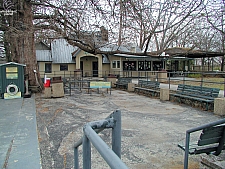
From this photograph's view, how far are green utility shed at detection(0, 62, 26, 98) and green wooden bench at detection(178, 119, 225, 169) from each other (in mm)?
8994

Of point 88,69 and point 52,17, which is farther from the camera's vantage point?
point 88,69

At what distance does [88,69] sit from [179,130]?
2399cm

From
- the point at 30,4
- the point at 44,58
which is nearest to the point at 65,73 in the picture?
the point at 44,58

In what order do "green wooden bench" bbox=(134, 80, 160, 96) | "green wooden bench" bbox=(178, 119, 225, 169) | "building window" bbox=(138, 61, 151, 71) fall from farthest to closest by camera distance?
1. "building window" bbox=(138, 61, 151, 71)
2. "green wooden bench" bbox=(134, 80, 160, 96)
3. "green wooden bench" bbox=(178, 119, 225, 169)

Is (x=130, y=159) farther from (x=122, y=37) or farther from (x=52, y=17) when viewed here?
(x=52, y=17)

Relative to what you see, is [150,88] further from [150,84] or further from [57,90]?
[57,90]

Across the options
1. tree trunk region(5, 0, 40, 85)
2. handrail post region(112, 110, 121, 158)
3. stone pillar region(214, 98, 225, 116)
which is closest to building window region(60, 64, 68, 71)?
tree trunk region(5, 0, 40, 85)

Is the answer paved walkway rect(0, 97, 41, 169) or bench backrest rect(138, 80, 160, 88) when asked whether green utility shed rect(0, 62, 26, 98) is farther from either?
bench backrest rect(138, 80, 160, 88)

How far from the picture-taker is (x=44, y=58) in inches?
1029

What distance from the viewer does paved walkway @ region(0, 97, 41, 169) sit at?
302cm

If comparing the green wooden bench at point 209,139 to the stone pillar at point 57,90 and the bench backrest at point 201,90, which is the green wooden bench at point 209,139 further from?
the stone pillar at point 57,90

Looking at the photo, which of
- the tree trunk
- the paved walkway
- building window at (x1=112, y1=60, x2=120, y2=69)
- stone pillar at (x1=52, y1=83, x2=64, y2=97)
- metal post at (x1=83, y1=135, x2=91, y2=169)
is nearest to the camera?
metal post at (x1=83, y1=135, x2=91, y2=169)

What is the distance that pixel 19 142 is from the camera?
151 inches

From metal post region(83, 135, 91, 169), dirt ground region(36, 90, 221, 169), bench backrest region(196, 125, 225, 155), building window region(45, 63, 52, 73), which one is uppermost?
building window region(45, 63, 52, 73)
